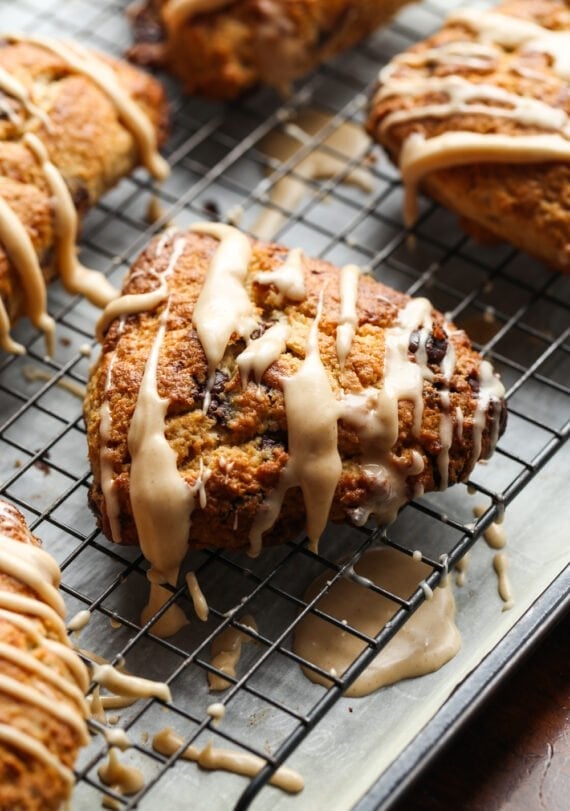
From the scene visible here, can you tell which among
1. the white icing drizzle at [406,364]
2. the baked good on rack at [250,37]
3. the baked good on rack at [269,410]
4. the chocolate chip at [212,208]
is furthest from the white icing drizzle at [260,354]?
the baked good on rack at [250,37]

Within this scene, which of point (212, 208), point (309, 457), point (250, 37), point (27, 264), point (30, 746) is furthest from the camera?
point (250, 37)

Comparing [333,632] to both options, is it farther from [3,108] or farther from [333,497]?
[3,108]

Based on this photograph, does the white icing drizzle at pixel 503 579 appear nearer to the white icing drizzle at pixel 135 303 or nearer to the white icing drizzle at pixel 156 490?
the white icing drizzle at pixel 156 490

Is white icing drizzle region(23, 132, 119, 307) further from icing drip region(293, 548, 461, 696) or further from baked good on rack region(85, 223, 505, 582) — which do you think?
icing drip region(293, 548, 461, 696)

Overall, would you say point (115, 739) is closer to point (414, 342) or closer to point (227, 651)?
point (227, 651)

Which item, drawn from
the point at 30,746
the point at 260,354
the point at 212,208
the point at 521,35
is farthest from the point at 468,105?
the point at 30,746
